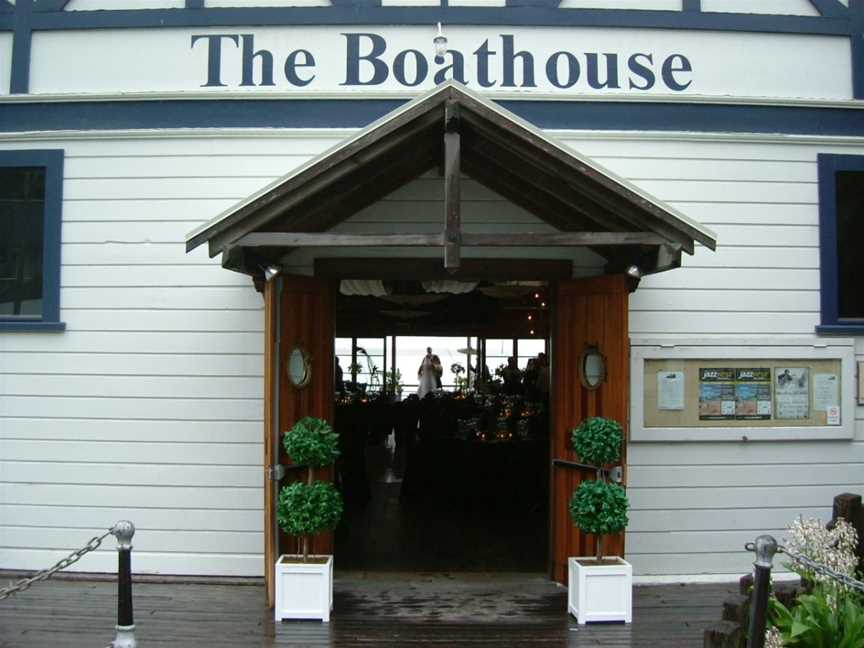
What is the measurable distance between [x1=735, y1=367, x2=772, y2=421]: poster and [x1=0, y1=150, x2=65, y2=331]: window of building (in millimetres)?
5706

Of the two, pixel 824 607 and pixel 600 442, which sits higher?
pixel 600 442

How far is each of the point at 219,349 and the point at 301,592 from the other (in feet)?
7.18

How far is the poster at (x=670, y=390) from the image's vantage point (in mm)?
6852

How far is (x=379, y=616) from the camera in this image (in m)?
5.93

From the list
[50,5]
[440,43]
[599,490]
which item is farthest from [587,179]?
[50,5]

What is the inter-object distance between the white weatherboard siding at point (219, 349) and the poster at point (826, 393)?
319 mm

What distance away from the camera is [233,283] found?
695 centimetres

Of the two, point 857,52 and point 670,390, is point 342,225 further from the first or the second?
point 857,52

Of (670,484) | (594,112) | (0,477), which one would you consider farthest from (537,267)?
(0,477)

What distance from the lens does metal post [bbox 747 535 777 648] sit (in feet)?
12.9

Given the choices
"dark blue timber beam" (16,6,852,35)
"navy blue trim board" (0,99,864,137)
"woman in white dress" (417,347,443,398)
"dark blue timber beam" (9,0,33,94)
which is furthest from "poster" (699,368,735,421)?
"woman in white dress" (417,347,443,398)

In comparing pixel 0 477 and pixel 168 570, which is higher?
pixel 0 477

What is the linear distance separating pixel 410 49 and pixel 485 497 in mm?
5312

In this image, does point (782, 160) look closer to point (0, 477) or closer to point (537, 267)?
point (537, 267)
